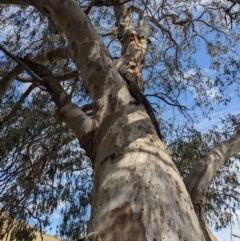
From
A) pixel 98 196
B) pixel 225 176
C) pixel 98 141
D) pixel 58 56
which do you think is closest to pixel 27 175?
pixel 58 56

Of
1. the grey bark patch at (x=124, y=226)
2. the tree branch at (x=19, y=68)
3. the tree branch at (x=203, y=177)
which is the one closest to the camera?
the grey bark patch at (x=124, y=226)

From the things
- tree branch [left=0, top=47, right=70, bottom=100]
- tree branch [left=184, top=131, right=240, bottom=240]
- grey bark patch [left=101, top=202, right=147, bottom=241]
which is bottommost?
grey bark patch [left=101, top=202, right=147, bottom=241]

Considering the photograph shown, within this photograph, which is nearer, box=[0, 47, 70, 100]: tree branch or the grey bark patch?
the grey bark patch

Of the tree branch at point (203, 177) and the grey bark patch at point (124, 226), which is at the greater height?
the tree branch at point (203, 177)

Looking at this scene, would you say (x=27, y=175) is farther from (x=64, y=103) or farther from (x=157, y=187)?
(x=157, y=187)

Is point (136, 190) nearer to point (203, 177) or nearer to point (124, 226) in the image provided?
point (124, 226)

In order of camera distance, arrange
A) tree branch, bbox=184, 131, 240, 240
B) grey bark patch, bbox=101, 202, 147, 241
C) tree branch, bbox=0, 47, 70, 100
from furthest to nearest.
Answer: tree branch, bbox=0, 47, 70, 100, tree branch, bbox=184, 131, 240, 240, grey bark patch, bbox=101, 202, 147, 241

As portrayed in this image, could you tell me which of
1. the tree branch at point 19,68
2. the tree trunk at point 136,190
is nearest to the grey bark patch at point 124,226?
the tree trunk at point 136,190

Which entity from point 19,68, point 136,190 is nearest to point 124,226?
point 136,190

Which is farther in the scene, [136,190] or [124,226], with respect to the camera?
[136,190]

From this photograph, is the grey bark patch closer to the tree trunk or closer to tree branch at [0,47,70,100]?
the tree trunk

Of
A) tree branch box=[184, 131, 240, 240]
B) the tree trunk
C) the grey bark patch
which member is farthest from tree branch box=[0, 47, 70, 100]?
the grey bark patch

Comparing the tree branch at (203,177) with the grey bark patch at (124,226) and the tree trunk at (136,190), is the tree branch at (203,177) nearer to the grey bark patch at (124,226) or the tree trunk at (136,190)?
the tree trunk at (136,190)

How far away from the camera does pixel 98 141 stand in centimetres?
204
